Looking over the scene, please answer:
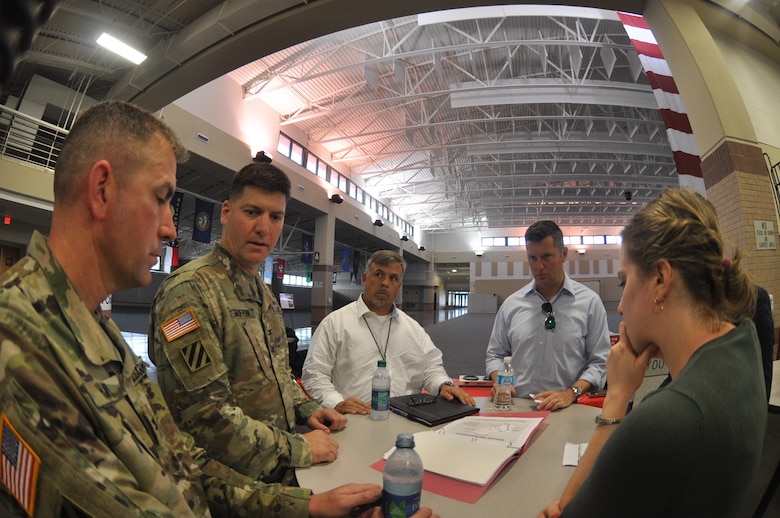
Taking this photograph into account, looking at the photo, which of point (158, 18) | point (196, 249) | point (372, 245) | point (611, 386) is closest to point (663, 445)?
point (611, 386)

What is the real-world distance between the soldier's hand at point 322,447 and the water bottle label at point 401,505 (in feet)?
1.35

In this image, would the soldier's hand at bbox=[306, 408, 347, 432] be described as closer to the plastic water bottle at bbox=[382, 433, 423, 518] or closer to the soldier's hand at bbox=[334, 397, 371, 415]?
the soldier's hand at bbox=[334, 397, 371, 415]

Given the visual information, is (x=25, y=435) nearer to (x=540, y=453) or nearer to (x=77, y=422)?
(x=77, y=422)

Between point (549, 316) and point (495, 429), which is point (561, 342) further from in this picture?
point (495, 429)

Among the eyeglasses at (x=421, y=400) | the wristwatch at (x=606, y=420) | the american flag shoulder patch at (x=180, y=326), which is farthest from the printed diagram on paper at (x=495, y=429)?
the american flag shoulder patch at (x=180, y=326)

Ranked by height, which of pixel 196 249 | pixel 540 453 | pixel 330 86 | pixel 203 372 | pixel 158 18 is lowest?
pixel 540 453

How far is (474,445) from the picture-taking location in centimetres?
136

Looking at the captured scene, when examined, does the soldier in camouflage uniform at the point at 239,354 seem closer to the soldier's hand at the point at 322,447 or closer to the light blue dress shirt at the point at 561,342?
the soldier's hand at the point at 322,447

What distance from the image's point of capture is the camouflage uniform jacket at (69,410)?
1.70ft

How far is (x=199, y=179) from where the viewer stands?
11.0 metres

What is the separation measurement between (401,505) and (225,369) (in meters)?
0.74

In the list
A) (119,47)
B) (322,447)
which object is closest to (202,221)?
(119,47)

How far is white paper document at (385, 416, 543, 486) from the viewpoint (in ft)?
3.90

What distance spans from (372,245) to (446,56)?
1317 centimetres
